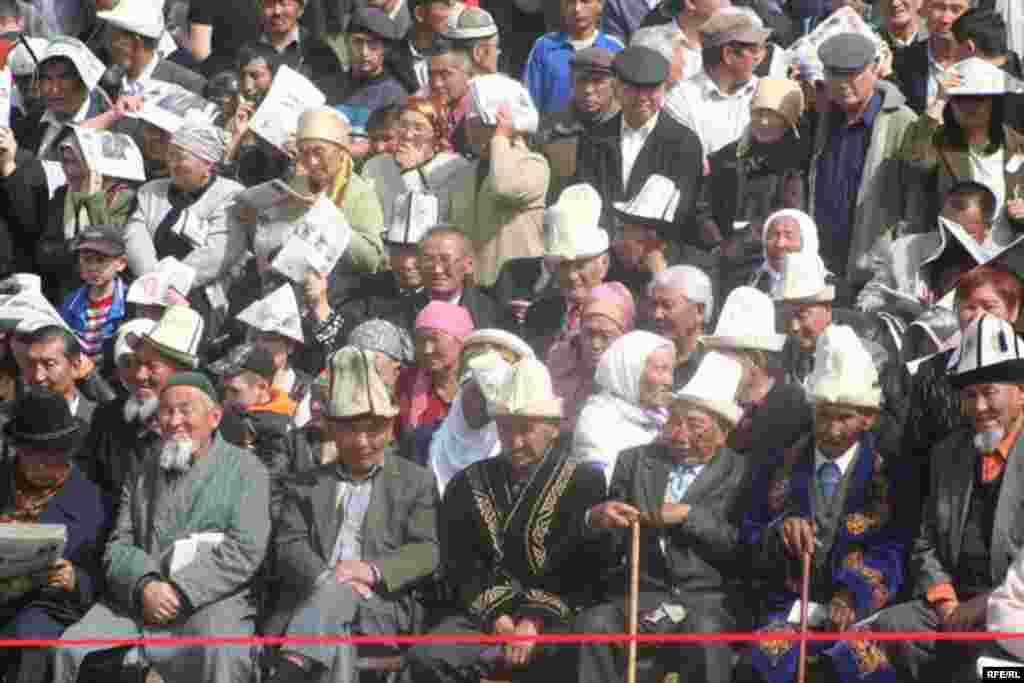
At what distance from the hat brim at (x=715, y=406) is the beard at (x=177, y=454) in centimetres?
197

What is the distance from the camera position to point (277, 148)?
15.8 m

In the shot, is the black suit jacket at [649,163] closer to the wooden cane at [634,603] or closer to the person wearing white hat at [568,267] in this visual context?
the person wearing white hat at [568,267]

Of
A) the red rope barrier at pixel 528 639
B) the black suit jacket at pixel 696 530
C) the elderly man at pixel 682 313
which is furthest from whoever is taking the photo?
the elderly man at pixel 682 313

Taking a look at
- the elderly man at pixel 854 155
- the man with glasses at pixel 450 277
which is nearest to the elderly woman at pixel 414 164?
the man with glasses at pixel 450 277

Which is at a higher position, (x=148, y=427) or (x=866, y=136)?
(x=866, y=136)

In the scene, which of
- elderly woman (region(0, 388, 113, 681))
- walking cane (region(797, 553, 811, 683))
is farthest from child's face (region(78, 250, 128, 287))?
walking cane (region(797, 553, 811, 683))

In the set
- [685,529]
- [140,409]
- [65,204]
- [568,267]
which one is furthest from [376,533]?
[65,204]

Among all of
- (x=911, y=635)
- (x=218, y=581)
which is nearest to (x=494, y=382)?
(x=218, y=581)

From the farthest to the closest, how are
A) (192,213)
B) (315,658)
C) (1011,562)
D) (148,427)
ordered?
(192,213) → (148,427) → (315,658) → (1011,562)

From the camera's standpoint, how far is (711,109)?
1531 centimetres

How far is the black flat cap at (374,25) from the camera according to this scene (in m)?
16.3

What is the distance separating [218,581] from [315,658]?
55cm

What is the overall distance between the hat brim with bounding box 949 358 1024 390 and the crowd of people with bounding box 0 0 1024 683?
0.05 feet

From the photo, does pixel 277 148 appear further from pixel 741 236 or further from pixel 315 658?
pixel 315 658
